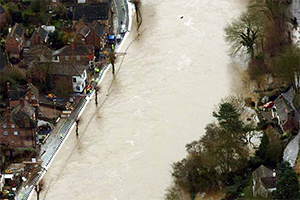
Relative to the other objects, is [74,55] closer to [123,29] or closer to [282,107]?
[123,29]

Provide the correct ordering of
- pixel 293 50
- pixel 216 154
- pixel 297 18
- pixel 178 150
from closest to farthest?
pixel 216 154 < pixel 178 150 < pixel 293 50 < pixel 297 18

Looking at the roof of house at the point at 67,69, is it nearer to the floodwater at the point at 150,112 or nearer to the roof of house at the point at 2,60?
the floodwater at the point at 150,112

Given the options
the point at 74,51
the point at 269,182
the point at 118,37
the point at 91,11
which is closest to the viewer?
the point at 269,182

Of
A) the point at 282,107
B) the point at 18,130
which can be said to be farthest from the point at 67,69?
the point at 282,107

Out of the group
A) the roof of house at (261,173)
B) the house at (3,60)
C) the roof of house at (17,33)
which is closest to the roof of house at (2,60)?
the house at (3,60)

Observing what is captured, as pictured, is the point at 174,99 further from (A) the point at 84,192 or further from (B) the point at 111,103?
(A) the point at 84,192

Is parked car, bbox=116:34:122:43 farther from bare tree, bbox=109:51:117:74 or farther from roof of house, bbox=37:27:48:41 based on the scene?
roof of house, bbox=37:27:48:41

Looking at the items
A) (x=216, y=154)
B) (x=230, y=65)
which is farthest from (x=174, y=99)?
(x=216, y=154)
